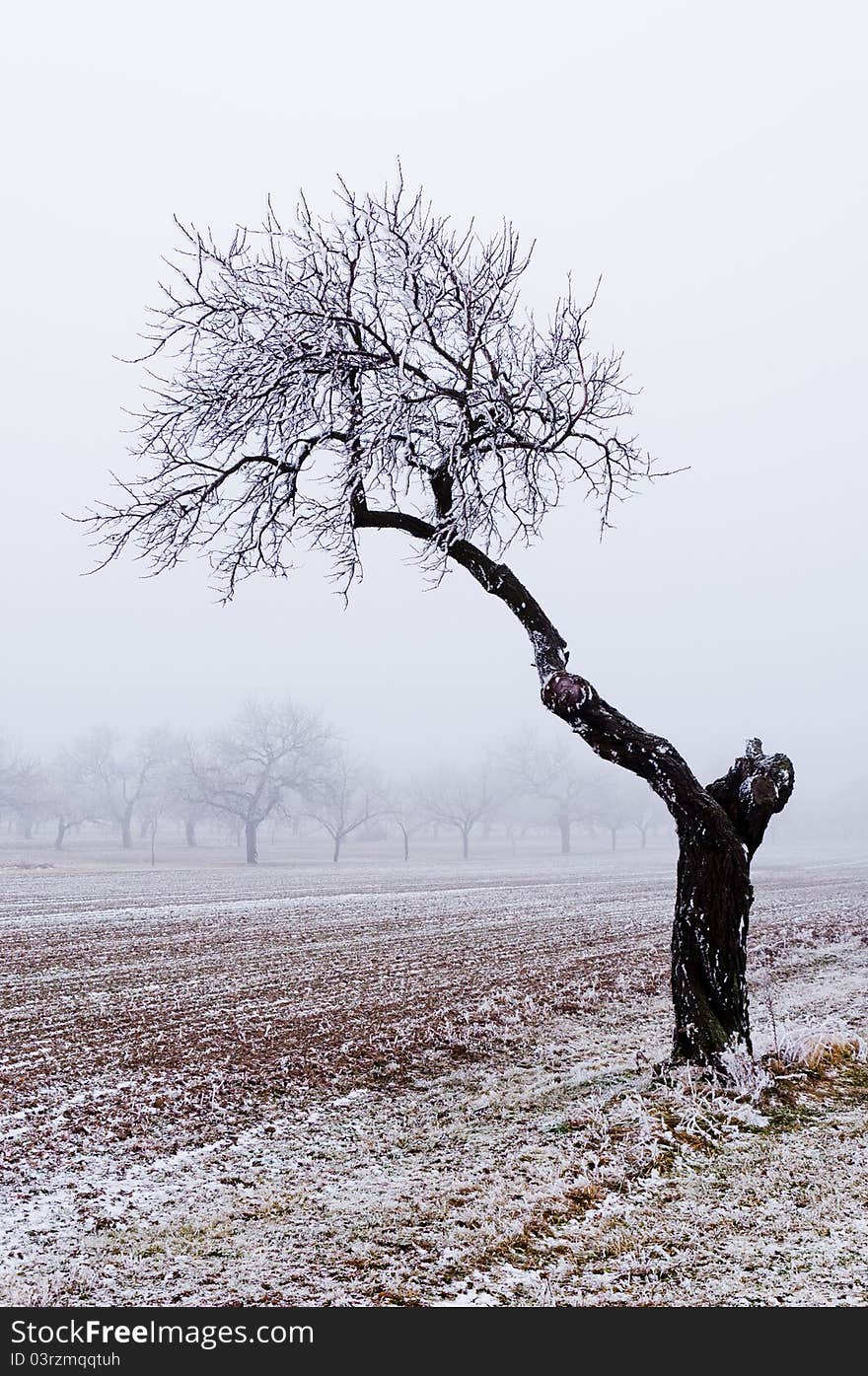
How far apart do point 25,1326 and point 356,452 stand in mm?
7482

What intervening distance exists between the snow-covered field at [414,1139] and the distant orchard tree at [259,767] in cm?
4691

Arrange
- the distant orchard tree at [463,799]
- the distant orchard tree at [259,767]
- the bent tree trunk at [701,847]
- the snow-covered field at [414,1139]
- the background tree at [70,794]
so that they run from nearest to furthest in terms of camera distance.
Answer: the snow-covered field at [414,1139] < the bent tree trunk at [701,847] < the distant orchard tree at [259,767] < the background tree at [70,794] < the distant orchard tree at [463,799]

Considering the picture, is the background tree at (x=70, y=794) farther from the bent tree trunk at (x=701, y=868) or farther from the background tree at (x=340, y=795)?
the bent tree trunk at (x=701, y=868)

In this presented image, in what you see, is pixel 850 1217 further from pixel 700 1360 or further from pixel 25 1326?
pixel 25 1326

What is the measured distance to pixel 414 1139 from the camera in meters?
7.19

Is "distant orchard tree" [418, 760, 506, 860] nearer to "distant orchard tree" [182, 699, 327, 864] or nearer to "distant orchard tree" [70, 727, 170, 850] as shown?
"distant orchard tree" [182, 699, 327, 864]

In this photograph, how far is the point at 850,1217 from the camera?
5293 mm

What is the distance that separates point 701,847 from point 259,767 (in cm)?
5952

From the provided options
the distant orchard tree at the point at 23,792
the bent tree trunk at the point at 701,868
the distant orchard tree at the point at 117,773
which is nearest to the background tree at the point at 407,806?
the distant orchard tree at the point at 117,773

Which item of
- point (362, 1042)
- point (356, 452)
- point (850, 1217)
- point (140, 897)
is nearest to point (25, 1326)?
point (850, 1217)

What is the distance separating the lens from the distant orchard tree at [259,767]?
62625 millimetres

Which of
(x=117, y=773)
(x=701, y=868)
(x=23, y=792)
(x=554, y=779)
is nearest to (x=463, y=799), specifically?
(x=554, y=779)

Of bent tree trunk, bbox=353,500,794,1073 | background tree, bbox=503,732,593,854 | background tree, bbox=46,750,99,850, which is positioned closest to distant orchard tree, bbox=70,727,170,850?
background tree, bbox=46,750,99,850

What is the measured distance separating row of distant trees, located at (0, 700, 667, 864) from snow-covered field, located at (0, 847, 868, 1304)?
162 feet
